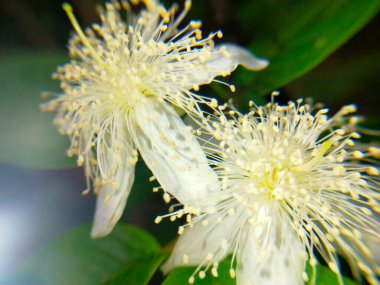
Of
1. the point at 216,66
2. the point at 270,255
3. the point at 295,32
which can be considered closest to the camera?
the point at 270,255

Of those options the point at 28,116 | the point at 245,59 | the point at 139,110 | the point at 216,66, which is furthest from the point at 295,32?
the point at 28,116

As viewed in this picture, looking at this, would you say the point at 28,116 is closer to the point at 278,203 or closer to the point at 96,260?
the point at 96,260

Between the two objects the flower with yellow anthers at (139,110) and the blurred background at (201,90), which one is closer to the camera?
the flower with yellow anthers at (139,110)

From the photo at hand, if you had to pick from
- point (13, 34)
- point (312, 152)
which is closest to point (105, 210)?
point (312, 152)

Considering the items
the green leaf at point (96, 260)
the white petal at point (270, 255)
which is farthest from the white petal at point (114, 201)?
the white petal at point (270, 255)

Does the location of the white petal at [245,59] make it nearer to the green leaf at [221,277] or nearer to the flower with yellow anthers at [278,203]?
the flower with yellow anthers at [278,203]

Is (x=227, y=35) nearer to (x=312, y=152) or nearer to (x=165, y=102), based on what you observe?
(x=165, y=102)
